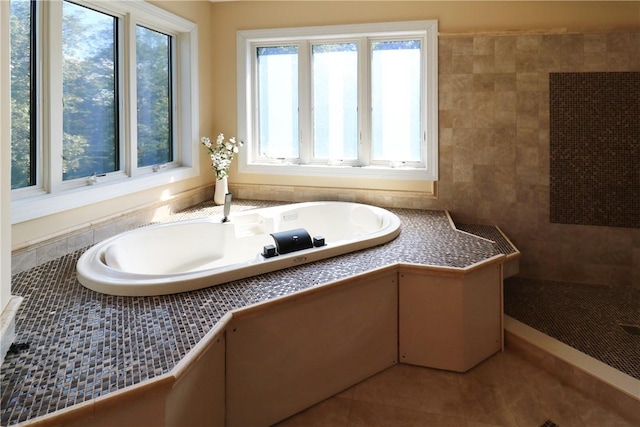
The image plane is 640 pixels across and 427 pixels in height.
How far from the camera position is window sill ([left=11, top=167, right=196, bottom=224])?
7.06ft

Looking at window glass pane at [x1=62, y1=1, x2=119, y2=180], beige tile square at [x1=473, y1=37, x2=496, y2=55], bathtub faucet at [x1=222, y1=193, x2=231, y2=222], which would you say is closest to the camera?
window glass pane at [x1=62, y1=1, x2=119, y2=180]

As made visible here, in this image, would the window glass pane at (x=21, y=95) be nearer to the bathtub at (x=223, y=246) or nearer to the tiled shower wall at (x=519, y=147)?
the bathtub at (x=223, y=246)

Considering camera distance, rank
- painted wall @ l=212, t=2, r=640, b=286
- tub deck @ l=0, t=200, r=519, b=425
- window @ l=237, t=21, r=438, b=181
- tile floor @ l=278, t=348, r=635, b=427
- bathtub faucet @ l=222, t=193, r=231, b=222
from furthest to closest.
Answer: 1. window @ l=237, t=21, r=438, b=181
2. painted wall @ l=212, t=2, r=640, b=286
3. bathtub faucet @ l=222, t=193, r=231, b=222
4. tile floor @ l=278, t=348, r=635, b=427
5. tub deck @ l=0, t=200, r=519, b=425

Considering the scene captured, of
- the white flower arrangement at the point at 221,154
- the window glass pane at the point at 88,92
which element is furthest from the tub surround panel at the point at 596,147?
the window glass pane at the point at 88,92

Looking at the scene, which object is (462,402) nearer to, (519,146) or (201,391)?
(201,391)

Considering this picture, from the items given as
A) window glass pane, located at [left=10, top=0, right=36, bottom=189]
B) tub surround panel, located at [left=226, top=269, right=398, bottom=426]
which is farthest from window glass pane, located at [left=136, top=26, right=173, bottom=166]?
tub surround panel, located at [left=226, top=269, right=398, bottom=426]

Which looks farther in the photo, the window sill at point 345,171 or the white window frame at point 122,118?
the window sill at point 345,171

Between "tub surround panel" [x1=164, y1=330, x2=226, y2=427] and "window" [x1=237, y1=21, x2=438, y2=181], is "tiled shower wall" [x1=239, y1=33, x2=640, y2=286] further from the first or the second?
"tub surround panel" [x1=164, y1=330, x2=226, y2=427]

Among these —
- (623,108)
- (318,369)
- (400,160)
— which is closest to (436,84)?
(400,160)

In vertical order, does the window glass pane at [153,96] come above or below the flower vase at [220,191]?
above

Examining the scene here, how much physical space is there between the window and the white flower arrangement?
20 cm

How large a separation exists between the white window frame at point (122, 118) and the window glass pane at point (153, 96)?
0.21 feet

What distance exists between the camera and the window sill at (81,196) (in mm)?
2152

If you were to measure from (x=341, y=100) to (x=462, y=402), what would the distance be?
2652mm
